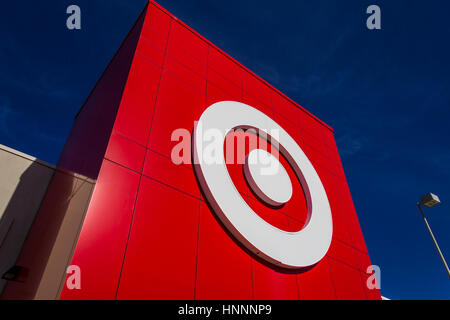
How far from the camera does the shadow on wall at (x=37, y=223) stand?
11.9ft

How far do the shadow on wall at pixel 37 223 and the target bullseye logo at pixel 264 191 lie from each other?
2095 mm

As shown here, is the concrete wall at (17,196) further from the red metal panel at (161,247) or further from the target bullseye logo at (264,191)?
the target bullseye logo at (264,191)

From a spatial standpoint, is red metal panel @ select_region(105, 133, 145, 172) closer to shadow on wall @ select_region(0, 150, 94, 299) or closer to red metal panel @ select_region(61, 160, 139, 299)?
red metal panel @ select_region(61, 160, 139, 299)

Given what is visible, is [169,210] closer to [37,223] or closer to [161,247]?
[161,247]

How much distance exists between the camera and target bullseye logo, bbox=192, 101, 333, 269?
498 cm

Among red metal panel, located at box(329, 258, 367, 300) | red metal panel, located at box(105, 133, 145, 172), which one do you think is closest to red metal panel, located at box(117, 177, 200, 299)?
red metal panel, located at box(105, 133, 145, 172)

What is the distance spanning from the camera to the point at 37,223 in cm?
546

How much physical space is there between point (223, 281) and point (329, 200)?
452cm

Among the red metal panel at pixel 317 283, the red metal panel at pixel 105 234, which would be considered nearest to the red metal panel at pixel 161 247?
the red metal panel at pixel 105 234

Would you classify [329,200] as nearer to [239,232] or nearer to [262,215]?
[262,215]

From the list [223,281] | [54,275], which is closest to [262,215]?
[223,281]

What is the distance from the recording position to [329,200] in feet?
25.5

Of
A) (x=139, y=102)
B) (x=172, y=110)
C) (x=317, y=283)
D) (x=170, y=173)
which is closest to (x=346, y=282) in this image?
(x=317, y=283)

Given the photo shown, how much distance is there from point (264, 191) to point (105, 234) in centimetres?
333
